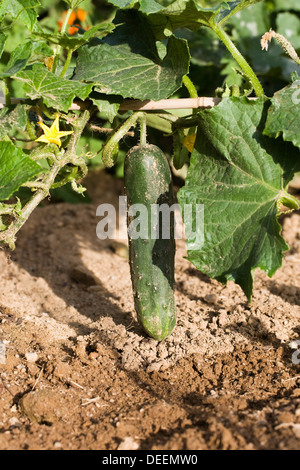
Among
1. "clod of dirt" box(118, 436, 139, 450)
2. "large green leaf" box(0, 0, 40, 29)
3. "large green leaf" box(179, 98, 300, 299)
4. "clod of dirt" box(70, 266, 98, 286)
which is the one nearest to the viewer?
"clod of dirt" box(118, 436, 139, 450)

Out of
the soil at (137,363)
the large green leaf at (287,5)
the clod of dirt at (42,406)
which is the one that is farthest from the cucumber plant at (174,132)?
the large green leaf at (287,5)

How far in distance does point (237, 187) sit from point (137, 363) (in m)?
0.87

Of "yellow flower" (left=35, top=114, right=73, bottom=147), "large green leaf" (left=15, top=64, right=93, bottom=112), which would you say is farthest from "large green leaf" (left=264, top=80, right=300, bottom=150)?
"yellow flower" (left=35, top=114, right=73, bottom=147)

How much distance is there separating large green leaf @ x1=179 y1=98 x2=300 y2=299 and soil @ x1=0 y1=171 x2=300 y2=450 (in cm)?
42

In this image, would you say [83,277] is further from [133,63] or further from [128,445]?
[128,445]

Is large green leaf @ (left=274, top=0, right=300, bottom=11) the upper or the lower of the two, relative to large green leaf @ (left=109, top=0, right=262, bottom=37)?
upper

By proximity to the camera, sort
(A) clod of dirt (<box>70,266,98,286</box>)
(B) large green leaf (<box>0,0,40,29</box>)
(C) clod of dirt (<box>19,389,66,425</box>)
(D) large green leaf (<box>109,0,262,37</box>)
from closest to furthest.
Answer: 1. (C) clod of dirt (<box>19,389,66,425</box>)
2. (D) large green leaf (<box>109,0,262,37</box>)
3. (B) large green leaf (<box>0,0,40,29</box>)
4. (A) clod of dirt (<box>70,266,98,286</box>)

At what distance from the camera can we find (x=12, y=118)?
2.47m

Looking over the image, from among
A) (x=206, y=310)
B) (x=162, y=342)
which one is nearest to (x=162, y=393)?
(x=162, y=342)

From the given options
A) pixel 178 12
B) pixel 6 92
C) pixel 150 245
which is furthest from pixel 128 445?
pixel 178 12

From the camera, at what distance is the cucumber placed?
2.53 metres

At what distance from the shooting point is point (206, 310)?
2938mm

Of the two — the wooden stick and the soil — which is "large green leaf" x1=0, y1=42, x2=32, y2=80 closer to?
the wooden stick

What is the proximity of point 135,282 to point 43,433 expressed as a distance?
812mm
